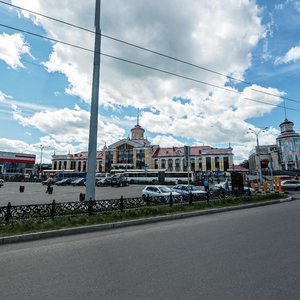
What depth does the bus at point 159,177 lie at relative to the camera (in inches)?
1949

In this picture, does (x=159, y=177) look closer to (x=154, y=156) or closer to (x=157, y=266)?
(x=154, y=156)

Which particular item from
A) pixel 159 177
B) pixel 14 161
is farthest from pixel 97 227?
pixel 14 161

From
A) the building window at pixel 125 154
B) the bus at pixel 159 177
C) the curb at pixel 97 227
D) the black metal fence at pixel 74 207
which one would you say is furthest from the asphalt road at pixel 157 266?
the building window at pixel 125 154

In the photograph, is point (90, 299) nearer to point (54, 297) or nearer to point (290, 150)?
point (54, 297)

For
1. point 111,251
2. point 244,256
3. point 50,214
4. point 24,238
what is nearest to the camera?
point 244,256

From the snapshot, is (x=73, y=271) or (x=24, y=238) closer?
(x=73, y=271)

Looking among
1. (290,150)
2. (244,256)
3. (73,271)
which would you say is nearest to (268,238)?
(244,256)

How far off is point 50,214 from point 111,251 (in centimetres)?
507

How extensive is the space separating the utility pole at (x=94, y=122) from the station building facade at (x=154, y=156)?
69772 millimetres

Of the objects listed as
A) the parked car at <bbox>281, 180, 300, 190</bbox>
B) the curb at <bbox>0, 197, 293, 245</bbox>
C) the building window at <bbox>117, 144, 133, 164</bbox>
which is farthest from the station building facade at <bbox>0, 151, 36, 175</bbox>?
the curb at <bbox>0, 197, 293, 245</bbox>

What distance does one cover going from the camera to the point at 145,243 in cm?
645

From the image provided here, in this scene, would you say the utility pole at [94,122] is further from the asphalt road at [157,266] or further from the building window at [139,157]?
the building window at [139,157]

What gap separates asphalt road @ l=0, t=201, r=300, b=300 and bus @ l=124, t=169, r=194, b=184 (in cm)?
4155

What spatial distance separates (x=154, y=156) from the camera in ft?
310
